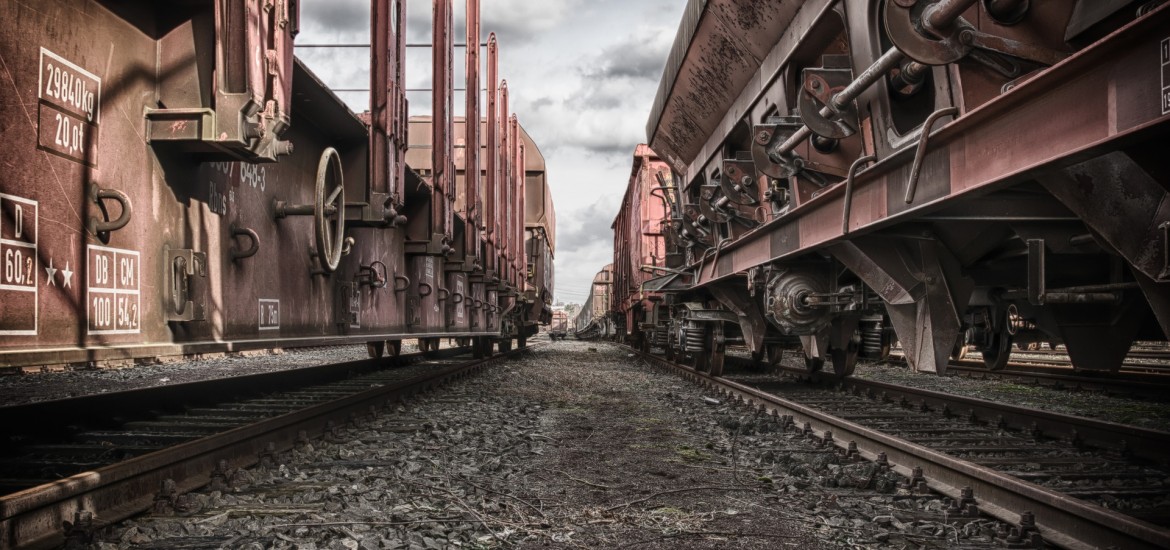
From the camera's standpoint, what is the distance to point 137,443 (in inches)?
143

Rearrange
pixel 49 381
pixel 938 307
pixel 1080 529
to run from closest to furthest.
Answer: pixel 1080 529 → pixel 938 307 → pixel 49 381

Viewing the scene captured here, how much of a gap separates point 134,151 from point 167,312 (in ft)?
2.12

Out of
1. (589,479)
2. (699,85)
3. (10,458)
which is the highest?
(699,85)

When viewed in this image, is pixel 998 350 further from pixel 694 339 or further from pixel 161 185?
pixel 161 185

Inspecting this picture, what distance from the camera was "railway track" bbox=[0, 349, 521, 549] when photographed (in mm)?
2355

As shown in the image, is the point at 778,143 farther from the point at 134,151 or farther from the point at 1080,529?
the point at 134,151

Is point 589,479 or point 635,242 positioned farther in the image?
point 635,242

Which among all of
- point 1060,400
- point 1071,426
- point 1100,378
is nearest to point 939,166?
point 1071,426

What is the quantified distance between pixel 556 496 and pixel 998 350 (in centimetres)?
496

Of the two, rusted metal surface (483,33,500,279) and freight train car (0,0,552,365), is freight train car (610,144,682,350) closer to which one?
rusted metal surface (483,33,500,279)

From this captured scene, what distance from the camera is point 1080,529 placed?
2445 mm

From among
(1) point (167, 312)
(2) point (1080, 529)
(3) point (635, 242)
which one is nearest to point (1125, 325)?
(2) point (1080, 529)

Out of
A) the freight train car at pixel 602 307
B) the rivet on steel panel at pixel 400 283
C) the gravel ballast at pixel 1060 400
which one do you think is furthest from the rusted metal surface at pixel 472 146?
the freight train car at pixel 602 307

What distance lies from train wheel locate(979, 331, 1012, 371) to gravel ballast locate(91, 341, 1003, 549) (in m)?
2.53
